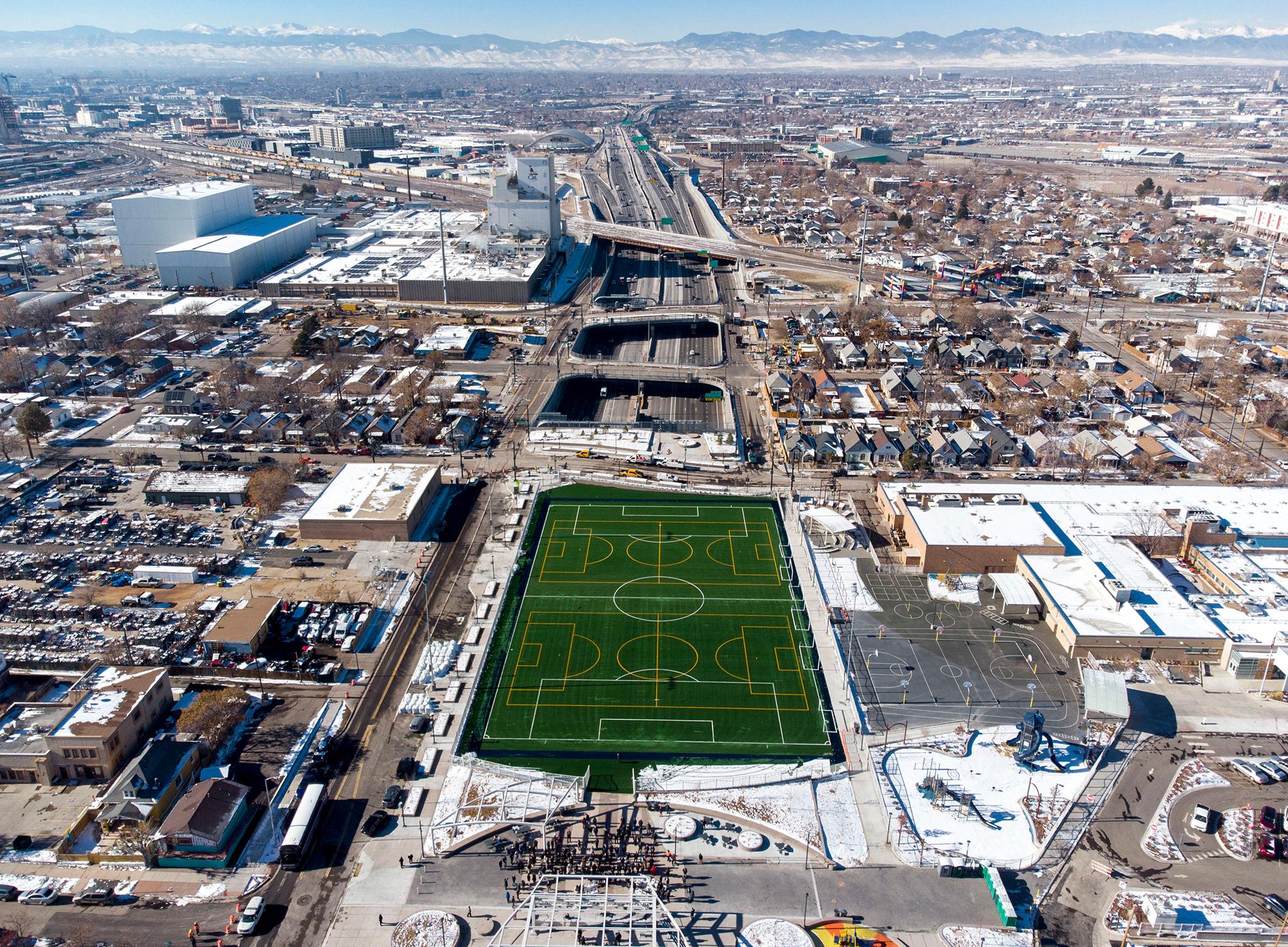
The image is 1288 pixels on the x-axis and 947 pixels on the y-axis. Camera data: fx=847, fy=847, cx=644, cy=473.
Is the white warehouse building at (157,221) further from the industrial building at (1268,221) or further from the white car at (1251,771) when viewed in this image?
the industrial building at (1268,221)

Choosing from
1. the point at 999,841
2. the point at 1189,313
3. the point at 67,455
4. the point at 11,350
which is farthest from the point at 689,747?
the point at 1189,313

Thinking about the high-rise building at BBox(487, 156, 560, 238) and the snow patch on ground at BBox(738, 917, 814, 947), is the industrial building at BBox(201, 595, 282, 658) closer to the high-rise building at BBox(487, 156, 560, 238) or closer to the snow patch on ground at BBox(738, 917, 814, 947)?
the snow patch on ground at BBox(738, 917, 814, 947)

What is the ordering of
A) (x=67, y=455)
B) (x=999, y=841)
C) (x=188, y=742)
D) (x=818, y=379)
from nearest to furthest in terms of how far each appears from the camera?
(x=999, y=841)
(x=188, y=742)
(x=67, y=455)
(x=818, y=379)

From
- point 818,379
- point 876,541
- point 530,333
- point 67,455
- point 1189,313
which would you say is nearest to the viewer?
point 876,541

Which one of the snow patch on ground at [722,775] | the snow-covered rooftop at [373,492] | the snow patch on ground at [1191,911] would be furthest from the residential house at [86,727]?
the snow patch on ground at [1191,911]

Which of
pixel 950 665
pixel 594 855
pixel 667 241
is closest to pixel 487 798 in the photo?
pixel 594 855

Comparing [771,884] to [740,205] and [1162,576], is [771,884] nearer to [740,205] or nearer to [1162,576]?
[1162,576]

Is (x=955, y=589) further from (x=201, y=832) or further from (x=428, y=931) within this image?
(x=201, y=832)
